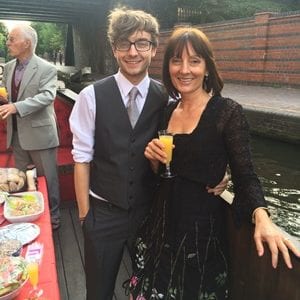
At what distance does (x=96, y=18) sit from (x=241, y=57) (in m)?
13.2

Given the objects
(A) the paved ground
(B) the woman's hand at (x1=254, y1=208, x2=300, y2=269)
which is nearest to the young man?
(B) the woman's hand at (x1=254, y1=208, x2=300, y2=269)

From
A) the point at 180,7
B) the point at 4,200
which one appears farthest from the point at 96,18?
the point at 4,200

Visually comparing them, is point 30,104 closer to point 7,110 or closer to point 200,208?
point 7,110

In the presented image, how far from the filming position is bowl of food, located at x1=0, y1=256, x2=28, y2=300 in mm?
1360

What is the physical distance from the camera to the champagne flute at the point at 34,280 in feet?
4.75

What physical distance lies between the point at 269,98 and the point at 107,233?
857cm

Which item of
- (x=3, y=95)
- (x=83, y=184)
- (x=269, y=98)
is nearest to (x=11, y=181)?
(x=3, y=95)

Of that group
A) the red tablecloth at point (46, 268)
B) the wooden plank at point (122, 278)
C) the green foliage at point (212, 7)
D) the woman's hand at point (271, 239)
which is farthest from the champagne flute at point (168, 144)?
the green foliage at point (212, 7)

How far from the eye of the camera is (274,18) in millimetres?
11602

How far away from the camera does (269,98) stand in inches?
372

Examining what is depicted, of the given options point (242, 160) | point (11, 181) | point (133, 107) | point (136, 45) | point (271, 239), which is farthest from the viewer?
point (11, 181)

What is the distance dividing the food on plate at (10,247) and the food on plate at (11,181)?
83 centimetres

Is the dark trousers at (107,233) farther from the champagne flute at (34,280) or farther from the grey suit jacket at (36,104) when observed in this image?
the grey suit jacket at (36,104)

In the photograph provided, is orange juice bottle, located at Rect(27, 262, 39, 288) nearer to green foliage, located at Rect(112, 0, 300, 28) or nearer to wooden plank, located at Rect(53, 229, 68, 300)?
wooden plank, located at Rect(53, 229, 68, 300)
